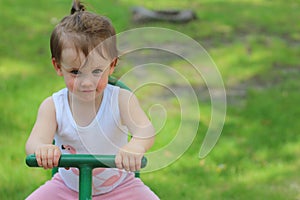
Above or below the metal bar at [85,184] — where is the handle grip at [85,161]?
above

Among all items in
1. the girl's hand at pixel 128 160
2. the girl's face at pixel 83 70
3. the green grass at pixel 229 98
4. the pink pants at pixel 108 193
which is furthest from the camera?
the green grass at pixel 229 98

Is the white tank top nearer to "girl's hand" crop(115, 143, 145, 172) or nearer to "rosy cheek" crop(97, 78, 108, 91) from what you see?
→ "rosy cheek" crop(97, 78, 108, 91)

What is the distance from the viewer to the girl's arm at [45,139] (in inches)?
76.3

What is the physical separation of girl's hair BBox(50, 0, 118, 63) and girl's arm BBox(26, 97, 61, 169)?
0.78 feet

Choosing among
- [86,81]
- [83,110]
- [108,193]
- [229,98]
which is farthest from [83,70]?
[229,98]

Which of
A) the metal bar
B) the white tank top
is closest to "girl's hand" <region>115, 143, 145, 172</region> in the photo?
the metal bar

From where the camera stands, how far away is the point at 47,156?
194 centimetres

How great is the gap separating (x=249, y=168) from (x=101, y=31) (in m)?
2.03

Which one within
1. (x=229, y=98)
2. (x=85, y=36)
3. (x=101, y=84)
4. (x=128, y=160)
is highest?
(x=85, y=36)

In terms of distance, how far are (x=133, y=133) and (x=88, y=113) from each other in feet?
0.71

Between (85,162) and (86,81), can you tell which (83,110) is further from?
(85,162)

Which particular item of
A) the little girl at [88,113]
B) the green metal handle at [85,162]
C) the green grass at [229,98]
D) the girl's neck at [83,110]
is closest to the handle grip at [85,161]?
the green metal handle at [85,162]

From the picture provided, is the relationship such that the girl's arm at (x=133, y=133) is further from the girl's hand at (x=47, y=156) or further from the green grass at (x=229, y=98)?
the green grass at (x=229, y=98)

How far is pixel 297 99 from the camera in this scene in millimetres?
5059
